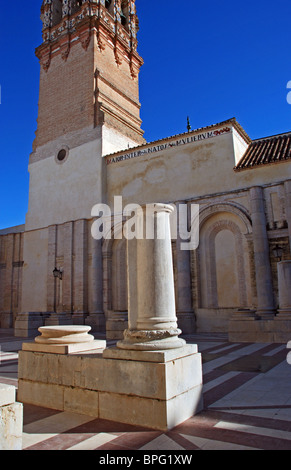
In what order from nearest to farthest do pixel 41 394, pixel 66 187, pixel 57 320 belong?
pixel 41 394, pixel 57 320, pixel 66 187

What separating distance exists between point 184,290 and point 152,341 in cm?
1166

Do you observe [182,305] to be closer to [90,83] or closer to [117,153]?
[117,153]

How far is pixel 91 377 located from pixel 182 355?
1264 mm

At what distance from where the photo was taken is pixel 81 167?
2059cm

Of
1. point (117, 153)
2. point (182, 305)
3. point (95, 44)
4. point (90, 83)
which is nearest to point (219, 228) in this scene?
point (182, 305)

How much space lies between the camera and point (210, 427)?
410cm

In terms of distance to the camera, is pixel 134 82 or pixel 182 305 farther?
pixel 134 82

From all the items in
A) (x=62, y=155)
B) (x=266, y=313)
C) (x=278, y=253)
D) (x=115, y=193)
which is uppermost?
(x=62, y=155)

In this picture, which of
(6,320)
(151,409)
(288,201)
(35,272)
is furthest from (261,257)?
(6,320)

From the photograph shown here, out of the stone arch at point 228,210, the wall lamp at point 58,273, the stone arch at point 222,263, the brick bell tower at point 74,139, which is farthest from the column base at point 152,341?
the wall lamp at point 58,273

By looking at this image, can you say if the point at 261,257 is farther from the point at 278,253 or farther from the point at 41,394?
the point at 41,394

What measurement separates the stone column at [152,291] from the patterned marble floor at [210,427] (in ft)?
3.22

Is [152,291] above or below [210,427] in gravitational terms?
above

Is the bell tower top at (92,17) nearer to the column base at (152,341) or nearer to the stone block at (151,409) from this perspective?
the column base at (152,341)
